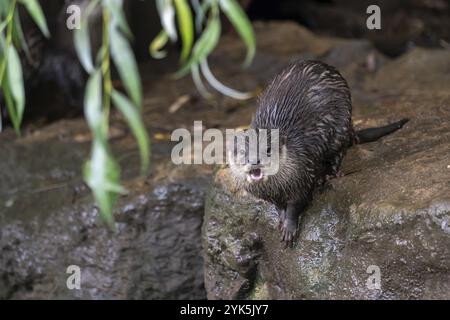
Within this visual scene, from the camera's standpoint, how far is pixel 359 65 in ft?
18.5

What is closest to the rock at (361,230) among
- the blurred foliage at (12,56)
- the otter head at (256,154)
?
the otter head at (256,154)

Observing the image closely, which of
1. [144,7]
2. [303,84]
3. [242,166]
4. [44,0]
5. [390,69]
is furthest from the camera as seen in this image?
[144,7]

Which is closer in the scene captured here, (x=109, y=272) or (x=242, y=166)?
(x=242, y=166)

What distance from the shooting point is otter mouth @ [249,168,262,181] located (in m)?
2.94

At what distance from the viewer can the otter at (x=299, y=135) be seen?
3041mm

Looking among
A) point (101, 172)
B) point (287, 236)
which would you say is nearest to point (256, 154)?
point (287, 236)

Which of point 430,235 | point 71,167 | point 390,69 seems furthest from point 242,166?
point 390,69

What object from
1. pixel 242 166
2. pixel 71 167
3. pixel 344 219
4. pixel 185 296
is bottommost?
pixel 185 296

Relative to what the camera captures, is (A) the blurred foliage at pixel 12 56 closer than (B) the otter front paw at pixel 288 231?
Yes

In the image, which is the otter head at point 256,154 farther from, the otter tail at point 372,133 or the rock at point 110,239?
the rock at point 110,239

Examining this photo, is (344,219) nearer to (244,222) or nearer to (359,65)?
(244,222)

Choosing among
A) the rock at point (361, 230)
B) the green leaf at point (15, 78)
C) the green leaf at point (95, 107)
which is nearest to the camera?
the green leaf at point (95, 107)

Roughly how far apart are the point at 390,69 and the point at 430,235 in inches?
116

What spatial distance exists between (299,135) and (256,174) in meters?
0.28
